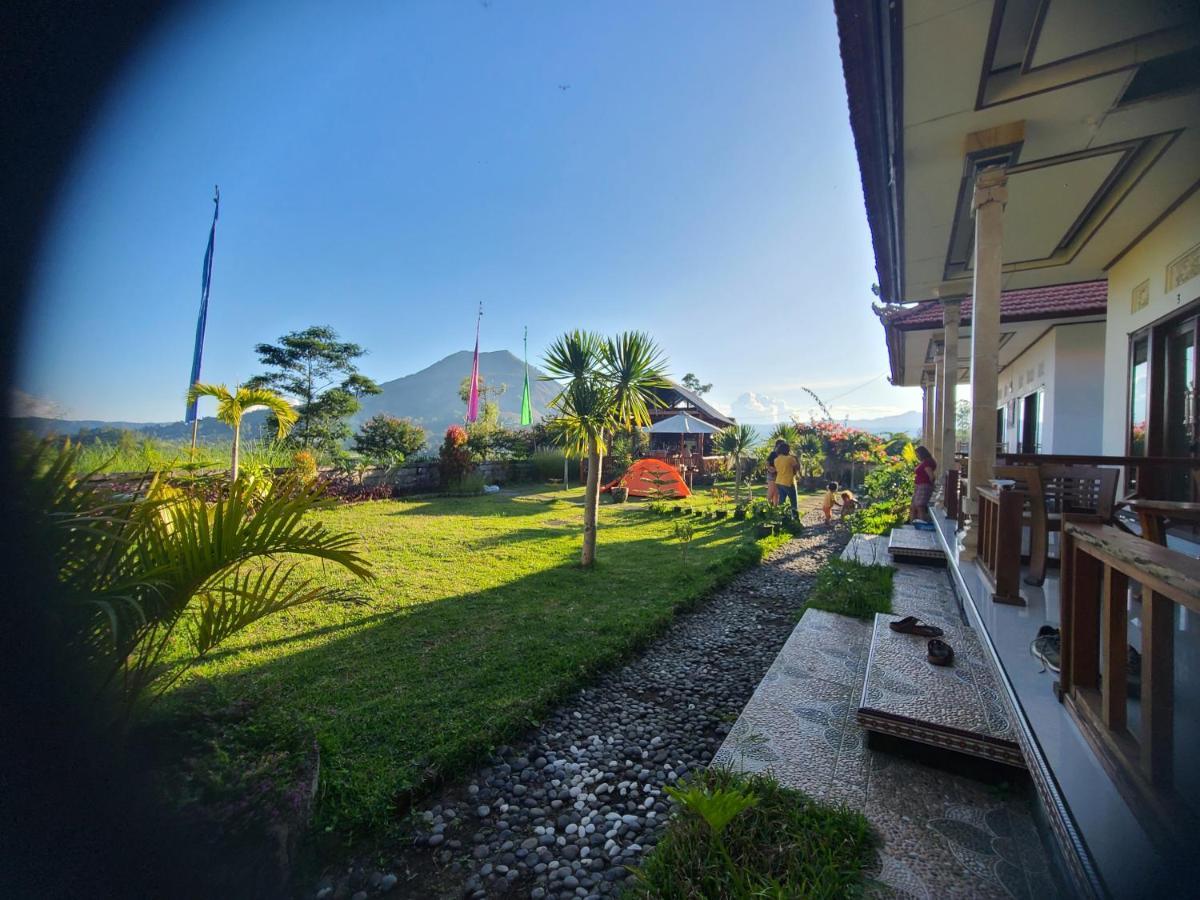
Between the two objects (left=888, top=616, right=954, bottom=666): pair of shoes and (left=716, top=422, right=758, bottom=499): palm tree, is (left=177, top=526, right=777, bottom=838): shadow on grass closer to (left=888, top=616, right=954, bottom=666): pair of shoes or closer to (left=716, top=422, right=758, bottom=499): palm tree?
(left=888, top=616, right=954, bottom=666): pair of shoes

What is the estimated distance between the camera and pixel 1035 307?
744 cm

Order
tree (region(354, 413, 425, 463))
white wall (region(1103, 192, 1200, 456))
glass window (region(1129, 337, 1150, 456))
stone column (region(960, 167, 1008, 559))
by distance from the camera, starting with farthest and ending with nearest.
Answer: tree (region(354, 413, 425, 463)) < glass window (region(1129, 337, 1150, 456)) < white wall (region(1103, 192, 1200, 456)) < stone column (region(960, 167, 1008, 559))

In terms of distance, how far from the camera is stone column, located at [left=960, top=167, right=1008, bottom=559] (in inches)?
153

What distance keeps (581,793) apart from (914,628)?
2521mm

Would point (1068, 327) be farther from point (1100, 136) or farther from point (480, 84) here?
point (480, 84)

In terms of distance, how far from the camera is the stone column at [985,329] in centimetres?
388

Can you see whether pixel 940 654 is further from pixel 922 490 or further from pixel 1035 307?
pixel 1035 307

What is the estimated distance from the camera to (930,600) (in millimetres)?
4500

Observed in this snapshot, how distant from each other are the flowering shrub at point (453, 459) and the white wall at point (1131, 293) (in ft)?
41.4

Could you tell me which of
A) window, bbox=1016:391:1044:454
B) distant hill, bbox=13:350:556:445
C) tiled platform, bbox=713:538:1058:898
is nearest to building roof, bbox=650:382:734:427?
window, bbox=1016:391:1044:454

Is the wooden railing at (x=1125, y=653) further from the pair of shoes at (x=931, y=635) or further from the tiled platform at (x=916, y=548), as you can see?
the tiled platform at (x=916, y=548)

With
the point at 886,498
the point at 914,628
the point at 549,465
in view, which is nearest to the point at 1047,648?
the point at 914,628

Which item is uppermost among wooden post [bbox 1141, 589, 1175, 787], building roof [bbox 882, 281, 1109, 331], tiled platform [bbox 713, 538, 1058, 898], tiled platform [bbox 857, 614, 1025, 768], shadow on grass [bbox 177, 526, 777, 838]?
building roof [bbox 882, 281, 1109, 331]

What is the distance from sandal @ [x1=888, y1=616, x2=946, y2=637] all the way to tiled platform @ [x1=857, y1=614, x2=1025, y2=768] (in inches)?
2.8
